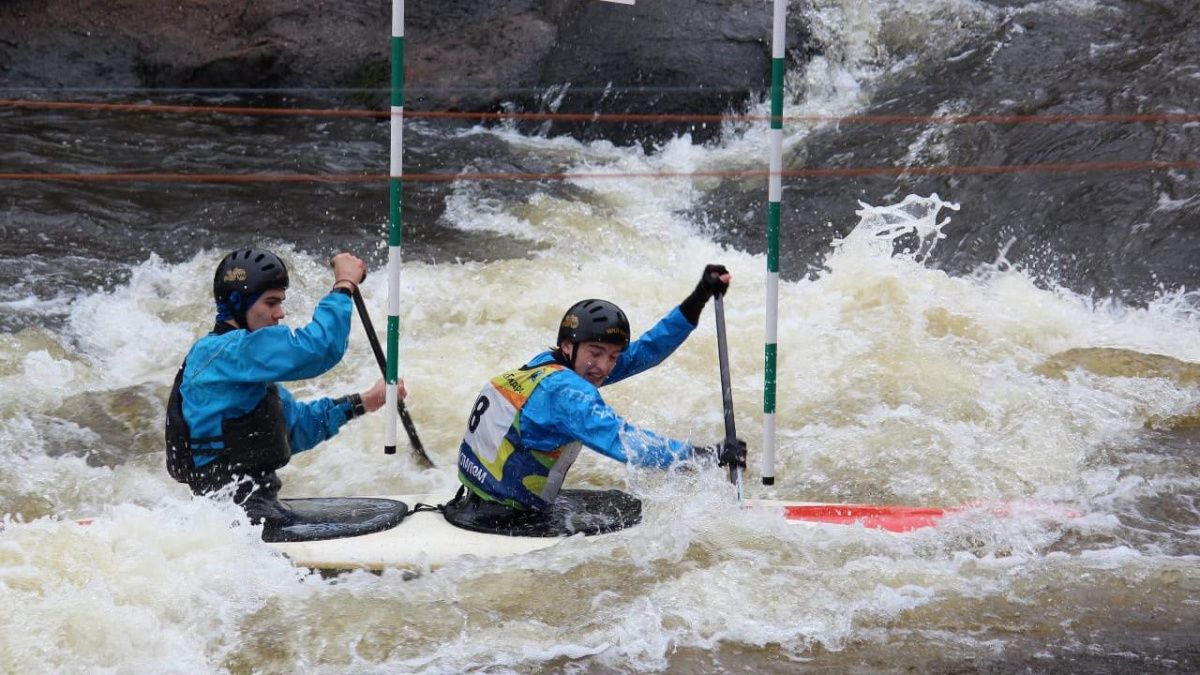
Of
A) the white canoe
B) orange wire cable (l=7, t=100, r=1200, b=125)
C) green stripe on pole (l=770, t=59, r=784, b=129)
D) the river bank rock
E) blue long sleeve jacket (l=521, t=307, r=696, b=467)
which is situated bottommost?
the white canoe

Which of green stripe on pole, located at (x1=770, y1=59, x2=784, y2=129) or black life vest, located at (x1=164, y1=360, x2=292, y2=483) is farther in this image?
green stripe on pole, located at (x1=770, y1=59, x2=784, y2=129)

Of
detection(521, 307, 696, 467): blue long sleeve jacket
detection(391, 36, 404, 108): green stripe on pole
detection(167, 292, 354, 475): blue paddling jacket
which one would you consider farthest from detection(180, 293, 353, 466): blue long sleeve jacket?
detection(391, 36, 404, 108): green stripe on pole

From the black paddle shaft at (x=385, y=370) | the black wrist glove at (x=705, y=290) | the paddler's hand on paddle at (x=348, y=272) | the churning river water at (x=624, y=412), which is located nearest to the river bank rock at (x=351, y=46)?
the churning river water at (x=624, y=412)

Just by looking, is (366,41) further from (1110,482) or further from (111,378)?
(1110,482)

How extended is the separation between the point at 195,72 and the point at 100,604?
8087 mm

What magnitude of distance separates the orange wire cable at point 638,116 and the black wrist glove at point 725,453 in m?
5.39

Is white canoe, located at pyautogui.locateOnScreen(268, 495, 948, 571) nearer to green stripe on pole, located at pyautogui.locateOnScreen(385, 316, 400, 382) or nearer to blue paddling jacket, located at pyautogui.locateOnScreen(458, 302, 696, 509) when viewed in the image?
blue paddling jacket, located at pyautogui.locateOnScreen(458, 302, 696, 509)

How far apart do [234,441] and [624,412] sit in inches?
93.2

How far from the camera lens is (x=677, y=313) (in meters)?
4.40

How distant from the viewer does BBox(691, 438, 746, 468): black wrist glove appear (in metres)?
3.83

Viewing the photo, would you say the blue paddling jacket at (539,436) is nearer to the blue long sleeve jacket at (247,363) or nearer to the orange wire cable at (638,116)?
the blue long sleeve jacket at (247,363)

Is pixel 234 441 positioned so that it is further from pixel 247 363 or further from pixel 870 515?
pixel 870 515

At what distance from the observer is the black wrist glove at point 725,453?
12.6 feet

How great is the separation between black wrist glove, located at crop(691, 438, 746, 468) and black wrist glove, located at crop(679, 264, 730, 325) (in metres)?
0.58
